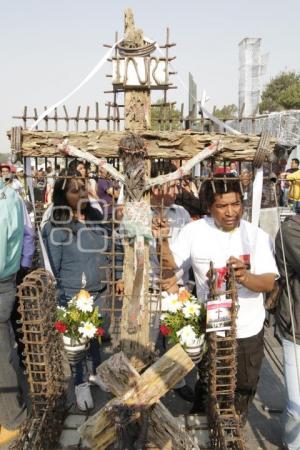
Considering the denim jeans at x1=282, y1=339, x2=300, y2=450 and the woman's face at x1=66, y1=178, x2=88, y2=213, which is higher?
the woman's face at x1=66, y1=178, x2=88, y2=213

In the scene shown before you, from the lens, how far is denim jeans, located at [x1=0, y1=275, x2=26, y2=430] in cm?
290

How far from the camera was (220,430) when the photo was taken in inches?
92.6

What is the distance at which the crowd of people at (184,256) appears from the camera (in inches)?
98.0

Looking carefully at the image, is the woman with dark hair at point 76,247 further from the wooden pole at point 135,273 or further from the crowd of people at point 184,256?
the wooden pole at point 135,273

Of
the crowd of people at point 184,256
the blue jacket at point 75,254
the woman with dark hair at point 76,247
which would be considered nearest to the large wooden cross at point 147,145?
the crowd of people at point 184,256

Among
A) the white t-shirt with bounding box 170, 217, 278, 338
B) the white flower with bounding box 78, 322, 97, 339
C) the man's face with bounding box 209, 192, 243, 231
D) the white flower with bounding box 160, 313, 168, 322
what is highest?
the man's face with bounding box 209, 192, 243, 231

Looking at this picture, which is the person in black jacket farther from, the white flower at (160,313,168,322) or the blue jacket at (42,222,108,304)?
the blue jacket at (42,222,108,304)

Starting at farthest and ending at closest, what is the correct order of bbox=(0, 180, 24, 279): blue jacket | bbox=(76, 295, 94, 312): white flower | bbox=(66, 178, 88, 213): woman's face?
bbox=(66, 178, 88, 213): woman's face < bbox=(0, 180, 24, 279): blue jacket < bbox=(76, 295, 94, 312): white flower

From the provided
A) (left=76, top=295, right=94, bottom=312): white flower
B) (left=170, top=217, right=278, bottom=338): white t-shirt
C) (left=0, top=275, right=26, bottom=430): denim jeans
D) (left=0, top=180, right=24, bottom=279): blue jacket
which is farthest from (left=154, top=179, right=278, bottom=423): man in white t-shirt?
(left=0, top=275, right=26, bottom=430): denim jeans

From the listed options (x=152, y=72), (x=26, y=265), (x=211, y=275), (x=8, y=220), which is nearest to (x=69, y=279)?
(x=26, y=265)

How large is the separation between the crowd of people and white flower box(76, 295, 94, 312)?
21 cm

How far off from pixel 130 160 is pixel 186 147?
33cm

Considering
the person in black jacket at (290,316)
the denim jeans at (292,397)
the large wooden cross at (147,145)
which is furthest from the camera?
the denim jeans at (292,397)

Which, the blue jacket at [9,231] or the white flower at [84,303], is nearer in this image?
the white flower at [84,303]
